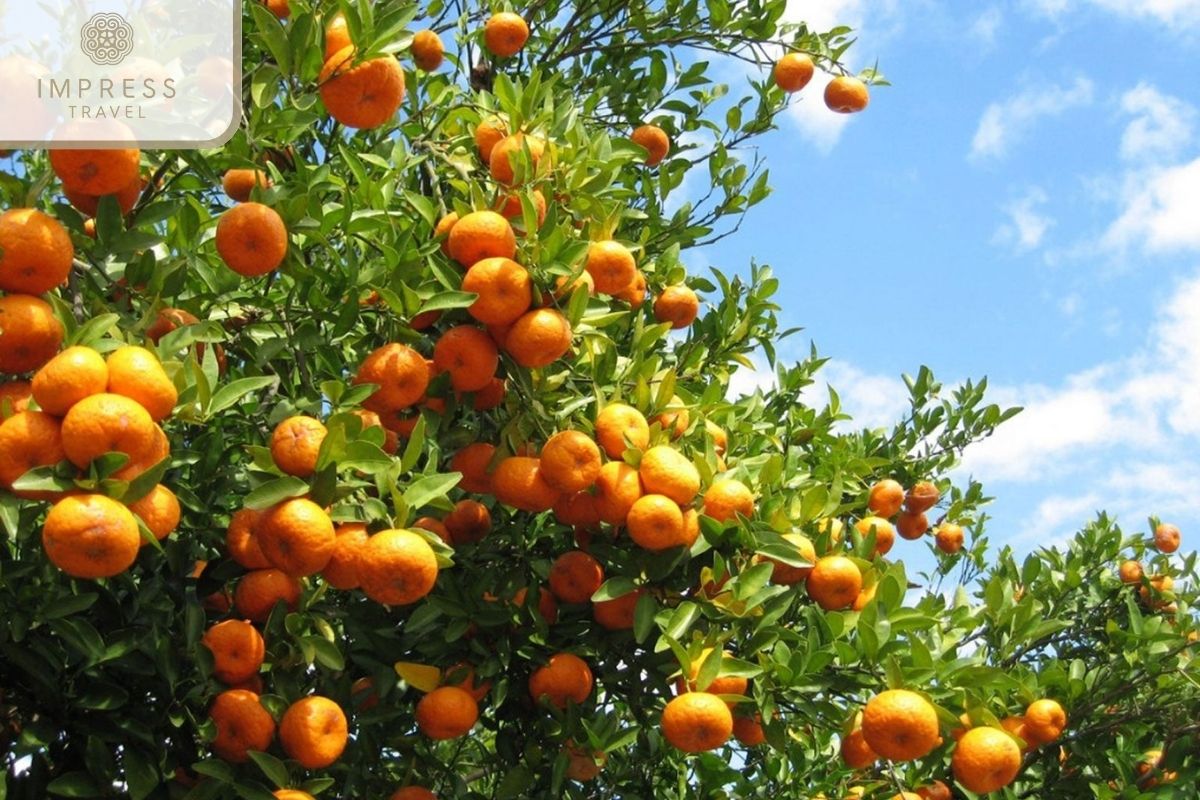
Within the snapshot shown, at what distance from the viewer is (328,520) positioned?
8.09 ft

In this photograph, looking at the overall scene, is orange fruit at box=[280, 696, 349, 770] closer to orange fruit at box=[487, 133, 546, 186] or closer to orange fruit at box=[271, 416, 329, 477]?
orange fruit at box=[271, 416, 329, 477]

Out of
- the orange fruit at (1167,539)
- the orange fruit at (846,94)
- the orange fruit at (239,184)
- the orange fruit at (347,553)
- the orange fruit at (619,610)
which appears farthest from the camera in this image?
the orange fruit at (1167,539)

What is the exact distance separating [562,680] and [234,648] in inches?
33.7

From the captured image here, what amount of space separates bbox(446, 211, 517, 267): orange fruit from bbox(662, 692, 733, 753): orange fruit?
1.18 meters

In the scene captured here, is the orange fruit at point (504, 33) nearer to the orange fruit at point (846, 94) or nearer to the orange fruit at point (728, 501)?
the orange fruit at point (846, 94)

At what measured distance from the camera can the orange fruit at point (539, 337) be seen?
2740 mm

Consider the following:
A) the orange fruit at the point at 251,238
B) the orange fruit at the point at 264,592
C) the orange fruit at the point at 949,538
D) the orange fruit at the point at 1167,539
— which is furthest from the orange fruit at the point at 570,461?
the orange fruit at the point at 1167,539

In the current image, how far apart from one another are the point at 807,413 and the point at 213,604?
104 inches

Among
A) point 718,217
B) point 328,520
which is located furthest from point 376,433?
point 718,217

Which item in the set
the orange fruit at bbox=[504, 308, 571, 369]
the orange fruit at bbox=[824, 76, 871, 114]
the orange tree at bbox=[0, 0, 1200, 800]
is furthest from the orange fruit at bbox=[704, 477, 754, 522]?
the orange fruit at bbox=[824, 76, 871, 114]

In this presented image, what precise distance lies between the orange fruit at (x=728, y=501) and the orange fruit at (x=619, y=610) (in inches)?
11.2

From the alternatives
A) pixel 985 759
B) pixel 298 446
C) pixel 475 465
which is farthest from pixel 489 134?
pixel 985 759

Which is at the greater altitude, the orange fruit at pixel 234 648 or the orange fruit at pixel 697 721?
the orange fruit at pixel 234 648

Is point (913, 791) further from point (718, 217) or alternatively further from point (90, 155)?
point (90, 155)
